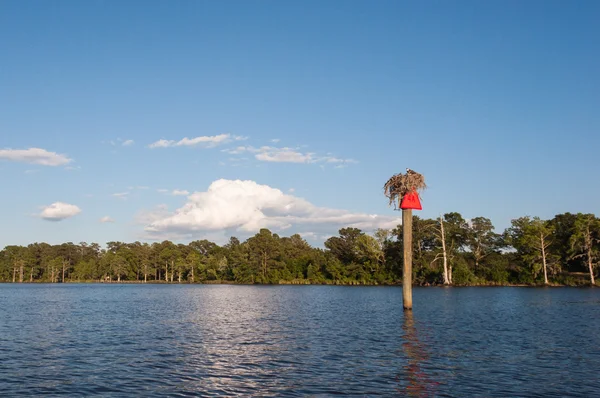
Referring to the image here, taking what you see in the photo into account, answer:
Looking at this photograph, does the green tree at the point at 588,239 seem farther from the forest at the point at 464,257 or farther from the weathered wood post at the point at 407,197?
the weathered wood post at the point at 407,197

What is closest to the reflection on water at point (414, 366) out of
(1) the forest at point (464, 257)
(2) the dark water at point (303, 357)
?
(2) the dark water at point (303, 357)

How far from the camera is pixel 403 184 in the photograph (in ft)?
135

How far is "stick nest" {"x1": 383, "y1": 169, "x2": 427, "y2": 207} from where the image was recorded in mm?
41031

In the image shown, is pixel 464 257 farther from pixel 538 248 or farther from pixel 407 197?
pixel 407 197

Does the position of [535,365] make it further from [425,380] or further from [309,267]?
[309,267]

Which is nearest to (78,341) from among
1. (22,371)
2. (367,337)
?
(22,371)

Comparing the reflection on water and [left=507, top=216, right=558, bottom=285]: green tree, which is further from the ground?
[left=507, top=216, right=558, bottom=285]: green tree

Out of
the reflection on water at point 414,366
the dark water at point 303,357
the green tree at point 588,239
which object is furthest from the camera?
the green tree at point 588,239

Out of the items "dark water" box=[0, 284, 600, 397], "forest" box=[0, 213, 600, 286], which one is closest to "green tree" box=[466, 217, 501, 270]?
"forest" box=[0, 213, 600, 286]

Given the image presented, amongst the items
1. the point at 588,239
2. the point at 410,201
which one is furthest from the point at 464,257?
the point at 410,201

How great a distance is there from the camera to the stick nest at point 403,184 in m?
41.0

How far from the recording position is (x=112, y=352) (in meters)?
25.5

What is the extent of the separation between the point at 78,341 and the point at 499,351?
77.7ft

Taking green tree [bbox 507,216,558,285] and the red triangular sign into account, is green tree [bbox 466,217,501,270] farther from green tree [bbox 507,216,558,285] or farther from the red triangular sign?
the red triangular sign
